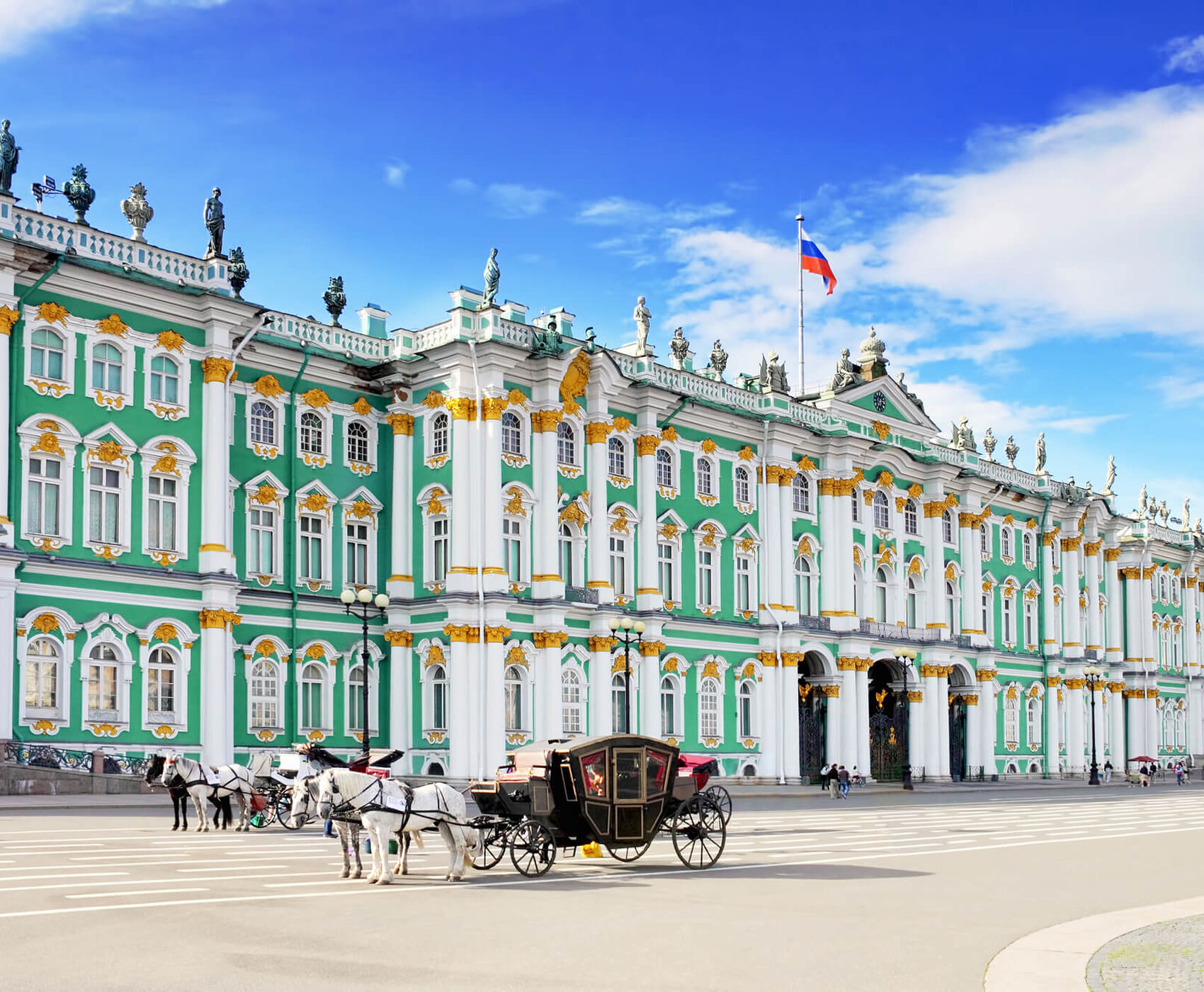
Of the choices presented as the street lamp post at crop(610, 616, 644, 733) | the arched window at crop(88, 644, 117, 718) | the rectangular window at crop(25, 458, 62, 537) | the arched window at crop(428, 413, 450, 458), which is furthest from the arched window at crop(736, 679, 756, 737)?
the rectangular window at crop(25, 458, 62, 537)

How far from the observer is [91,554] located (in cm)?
3947

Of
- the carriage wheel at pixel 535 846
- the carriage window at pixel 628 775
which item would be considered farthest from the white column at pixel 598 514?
the carriage wheel at pixel 535 846

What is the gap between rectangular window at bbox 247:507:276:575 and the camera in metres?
44.7

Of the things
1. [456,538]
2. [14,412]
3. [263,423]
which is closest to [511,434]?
[456,538]

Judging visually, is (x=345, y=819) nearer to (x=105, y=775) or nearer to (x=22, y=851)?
(x=22, y=851)

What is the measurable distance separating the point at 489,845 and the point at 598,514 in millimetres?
30099

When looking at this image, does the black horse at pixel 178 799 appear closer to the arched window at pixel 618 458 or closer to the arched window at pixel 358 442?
the arched window at pixel 358 442

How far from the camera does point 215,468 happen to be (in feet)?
138

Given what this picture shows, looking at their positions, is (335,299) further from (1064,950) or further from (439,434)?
(1064,950)

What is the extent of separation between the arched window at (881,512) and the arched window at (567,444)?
17934 mm

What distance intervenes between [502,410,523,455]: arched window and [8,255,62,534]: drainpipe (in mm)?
15155

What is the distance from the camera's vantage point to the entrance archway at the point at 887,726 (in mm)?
62375

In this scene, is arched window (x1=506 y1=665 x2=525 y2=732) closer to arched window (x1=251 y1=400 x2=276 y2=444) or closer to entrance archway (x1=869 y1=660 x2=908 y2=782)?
arched window (x1=251 y1=400 x2=276 y2=444)

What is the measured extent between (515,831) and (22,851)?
24.1 feet
